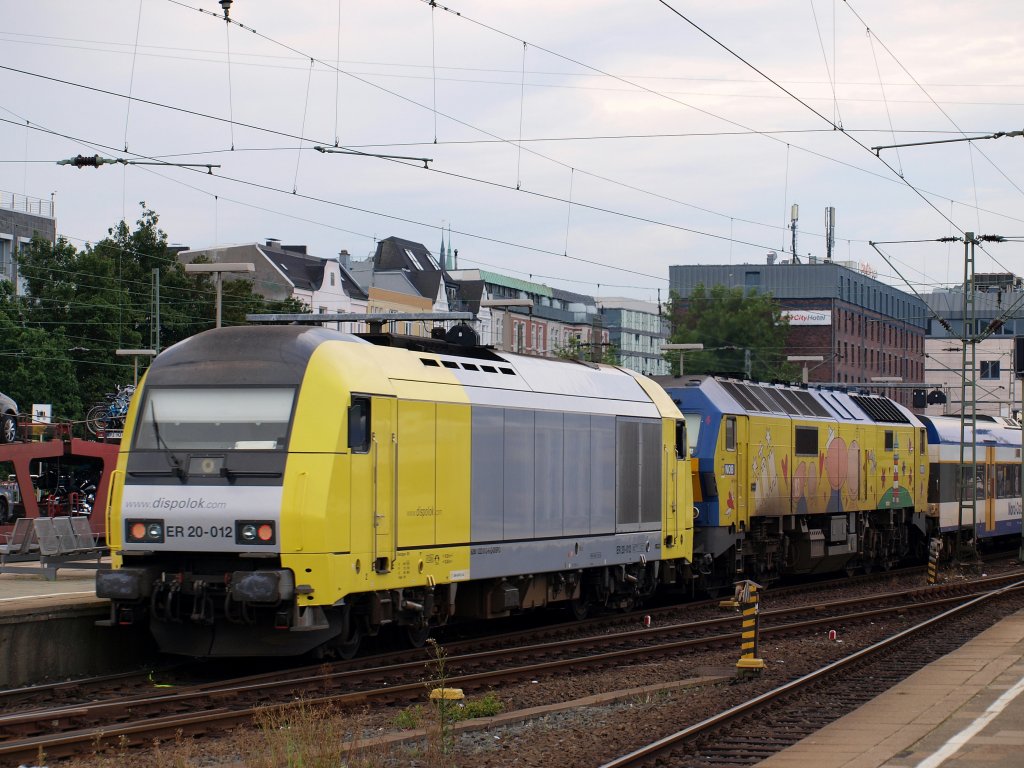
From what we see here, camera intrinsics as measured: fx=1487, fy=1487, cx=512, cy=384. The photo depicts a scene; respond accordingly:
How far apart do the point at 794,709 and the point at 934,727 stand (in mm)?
2106

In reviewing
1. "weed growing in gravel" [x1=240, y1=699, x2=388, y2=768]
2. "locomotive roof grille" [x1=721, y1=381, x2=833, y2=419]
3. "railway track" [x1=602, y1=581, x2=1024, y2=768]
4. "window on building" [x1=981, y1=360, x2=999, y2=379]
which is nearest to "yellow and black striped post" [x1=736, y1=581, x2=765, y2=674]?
"railway track" [x1=602, y1=581, x2=1024, y2=768]

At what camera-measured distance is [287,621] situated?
14328mm

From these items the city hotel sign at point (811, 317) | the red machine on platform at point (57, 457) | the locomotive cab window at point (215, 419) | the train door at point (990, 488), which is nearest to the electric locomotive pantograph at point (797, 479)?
the train door at point (990, 488)

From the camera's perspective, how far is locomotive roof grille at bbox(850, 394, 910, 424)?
33938 mm

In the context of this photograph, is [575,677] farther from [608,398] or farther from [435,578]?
[608,398]

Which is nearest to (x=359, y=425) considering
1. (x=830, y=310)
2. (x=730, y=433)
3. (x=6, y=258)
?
(x=730, y=433)

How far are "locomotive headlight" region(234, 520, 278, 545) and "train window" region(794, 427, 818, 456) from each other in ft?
54.6

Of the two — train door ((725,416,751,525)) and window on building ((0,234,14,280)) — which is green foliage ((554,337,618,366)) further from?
train door ((725,416,751,525))

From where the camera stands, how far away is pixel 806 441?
96.6ft

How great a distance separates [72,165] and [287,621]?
11.8m

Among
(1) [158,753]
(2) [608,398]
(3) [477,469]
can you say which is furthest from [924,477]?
(1) [158,753]

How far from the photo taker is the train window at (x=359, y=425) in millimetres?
14922

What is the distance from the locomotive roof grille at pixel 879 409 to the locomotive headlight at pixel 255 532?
2183 centimetres

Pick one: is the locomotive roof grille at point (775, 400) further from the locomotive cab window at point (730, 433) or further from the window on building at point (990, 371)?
the window on building at point (990, 371)
